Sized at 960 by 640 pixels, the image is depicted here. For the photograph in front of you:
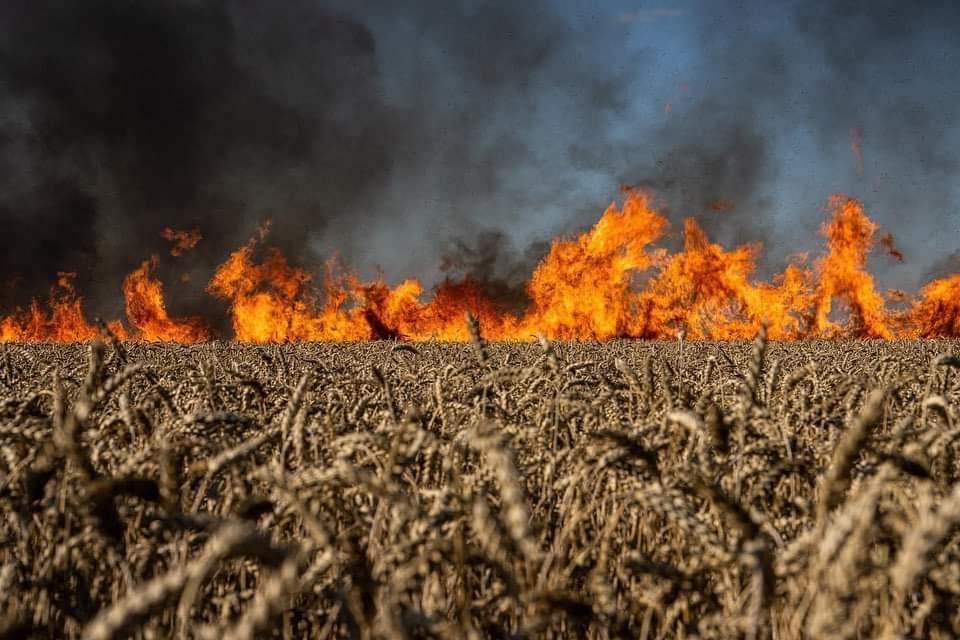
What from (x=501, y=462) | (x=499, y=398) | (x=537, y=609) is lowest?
(x=537, y=609)

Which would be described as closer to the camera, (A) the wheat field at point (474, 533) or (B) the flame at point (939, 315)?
(A) the wheat field at point (474, 533)

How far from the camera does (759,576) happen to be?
1222 mm

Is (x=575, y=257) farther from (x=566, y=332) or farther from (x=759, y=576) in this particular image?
(x=759, y=576)

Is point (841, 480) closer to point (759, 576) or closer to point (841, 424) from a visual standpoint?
point (759, 576)

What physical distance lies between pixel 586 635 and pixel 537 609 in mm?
1087

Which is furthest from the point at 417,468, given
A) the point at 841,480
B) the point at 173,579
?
the point at 173,579

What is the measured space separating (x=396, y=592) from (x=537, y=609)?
0.37 m

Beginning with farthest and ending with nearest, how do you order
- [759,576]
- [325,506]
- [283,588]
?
1. [325,506]
2. [759,576]
3. [283,588]

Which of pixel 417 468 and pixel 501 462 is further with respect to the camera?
pixel 417 468

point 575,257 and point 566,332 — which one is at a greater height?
point 575,257

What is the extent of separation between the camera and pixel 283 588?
908 mm

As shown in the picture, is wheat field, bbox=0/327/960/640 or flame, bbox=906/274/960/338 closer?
wheat field, bbox=0/327/960/640

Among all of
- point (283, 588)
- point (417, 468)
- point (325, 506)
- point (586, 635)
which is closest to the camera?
point (283, 588)

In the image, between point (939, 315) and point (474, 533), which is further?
point (939, 315)
